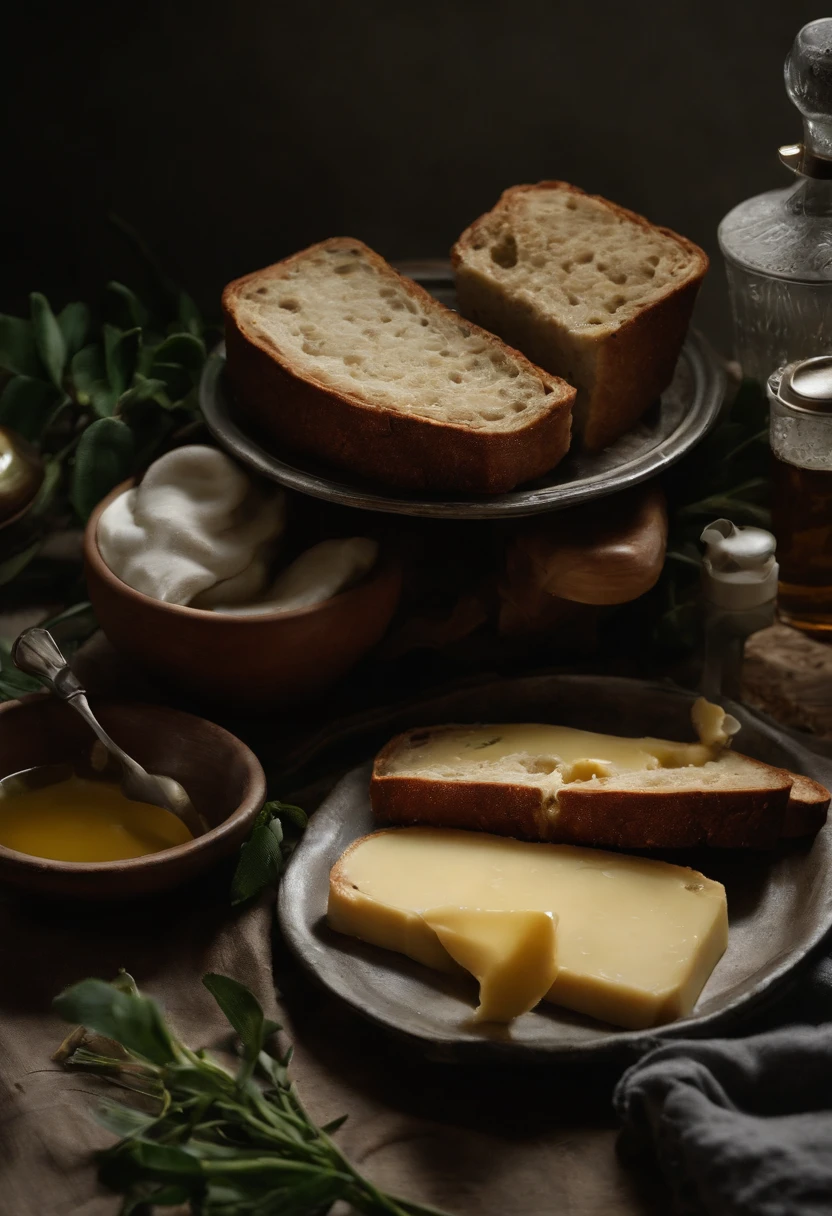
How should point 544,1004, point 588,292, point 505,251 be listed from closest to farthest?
point 544,1004 → point 588,292 → point 505,251

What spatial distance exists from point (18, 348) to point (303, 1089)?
4.19 ft

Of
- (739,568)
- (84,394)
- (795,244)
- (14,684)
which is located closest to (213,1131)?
(14,684)

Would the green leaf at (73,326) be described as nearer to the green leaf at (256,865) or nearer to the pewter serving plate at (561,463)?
the pewter serving plate at (561,463)

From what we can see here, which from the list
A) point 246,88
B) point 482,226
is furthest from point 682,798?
point 246,88

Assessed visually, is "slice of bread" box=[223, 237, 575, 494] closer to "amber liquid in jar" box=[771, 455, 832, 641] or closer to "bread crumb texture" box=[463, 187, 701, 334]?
"bread crumb texture" box=[463, 187, 701, 334]

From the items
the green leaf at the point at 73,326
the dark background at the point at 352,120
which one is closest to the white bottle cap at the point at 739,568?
the green leaf at the point at 73,326

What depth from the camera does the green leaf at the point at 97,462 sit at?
6.11ft

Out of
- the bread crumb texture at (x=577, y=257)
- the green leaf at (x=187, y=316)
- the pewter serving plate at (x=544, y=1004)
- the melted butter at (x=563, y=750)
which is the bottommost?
the pewter serving plate at (x=544, y=1004)

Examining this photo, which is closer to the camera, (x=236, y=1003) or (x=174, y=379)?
(x=236, y=1003)

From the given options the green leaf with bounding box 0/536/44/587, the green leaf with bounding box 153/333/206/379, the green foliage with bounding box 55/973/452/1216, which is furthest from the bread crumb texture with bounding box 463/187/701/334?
the green foliage with bounding box 55/973/452/1216

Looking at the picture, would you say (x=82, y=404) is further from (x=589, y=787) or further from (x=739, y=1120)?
(x=739, y=1120)

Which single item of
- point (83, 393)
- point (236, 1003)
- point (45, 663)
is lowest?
point (236, 1003)

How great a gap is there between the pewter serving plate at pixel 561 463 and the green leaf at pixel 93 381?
16 cm

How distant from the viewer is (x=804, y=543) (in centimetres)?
179
